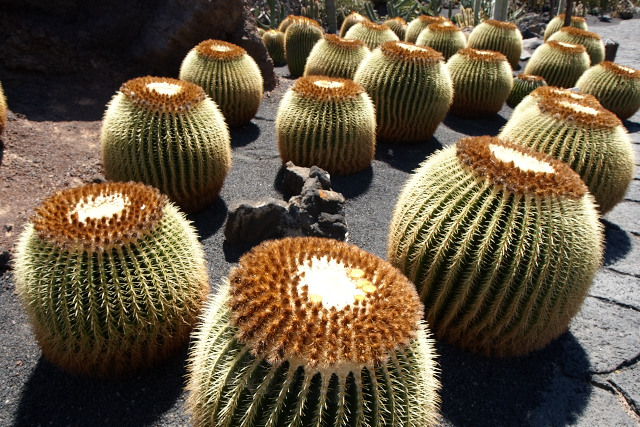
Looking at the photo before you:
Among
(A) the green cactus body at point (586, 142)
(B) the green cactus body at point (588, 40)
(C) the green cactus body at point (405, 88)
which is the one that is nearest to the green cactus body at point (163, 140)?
(C) the green cactus body at point (405, 88)

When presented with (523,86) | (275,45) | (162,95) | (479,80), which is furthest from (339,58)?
(275,45)

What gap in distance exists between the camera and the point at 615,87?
7.37 metres

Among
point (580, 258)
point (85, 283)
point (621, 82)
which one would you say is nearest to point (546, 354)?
point (580, 258)

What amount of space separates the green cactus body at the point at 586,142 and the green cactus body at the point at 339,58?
10.7 ft

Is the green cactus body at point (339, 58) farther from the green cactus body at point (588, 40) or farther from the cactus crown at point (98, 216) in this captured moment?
the green cactus body at point (588, 40)

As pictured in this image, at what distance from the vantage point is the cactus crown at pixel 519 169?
2.72 metres

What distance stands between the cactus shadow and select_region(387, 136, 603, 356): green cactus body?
117mm

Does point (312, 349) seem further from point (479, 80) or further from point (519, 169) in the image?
point (479, 80)

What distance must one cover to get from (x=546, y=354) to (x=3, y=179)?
16.9 feet

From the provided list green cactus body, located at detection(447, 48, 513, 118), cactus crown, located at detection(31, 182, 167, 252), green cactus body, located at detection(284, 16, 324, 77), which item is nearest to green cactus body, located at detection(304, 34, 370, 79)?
green cactus body, located at detection(447, 48, 513, 118)

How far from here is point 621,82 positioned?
7363 millimetres

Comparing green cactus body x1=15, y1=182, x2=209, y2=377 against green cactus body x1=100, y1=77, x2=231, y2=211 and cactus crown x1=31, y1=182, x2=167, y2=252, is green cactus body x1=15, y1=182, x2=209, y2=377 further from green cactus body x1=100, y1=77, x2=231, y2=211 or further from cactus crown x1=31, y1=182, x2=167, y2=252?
green cactus body x1=100, y1=77, x2=231, y2=211

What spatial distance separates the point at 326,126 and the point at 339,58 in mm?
2603

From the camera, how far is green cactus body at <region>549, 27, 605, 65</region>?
9648 mm
